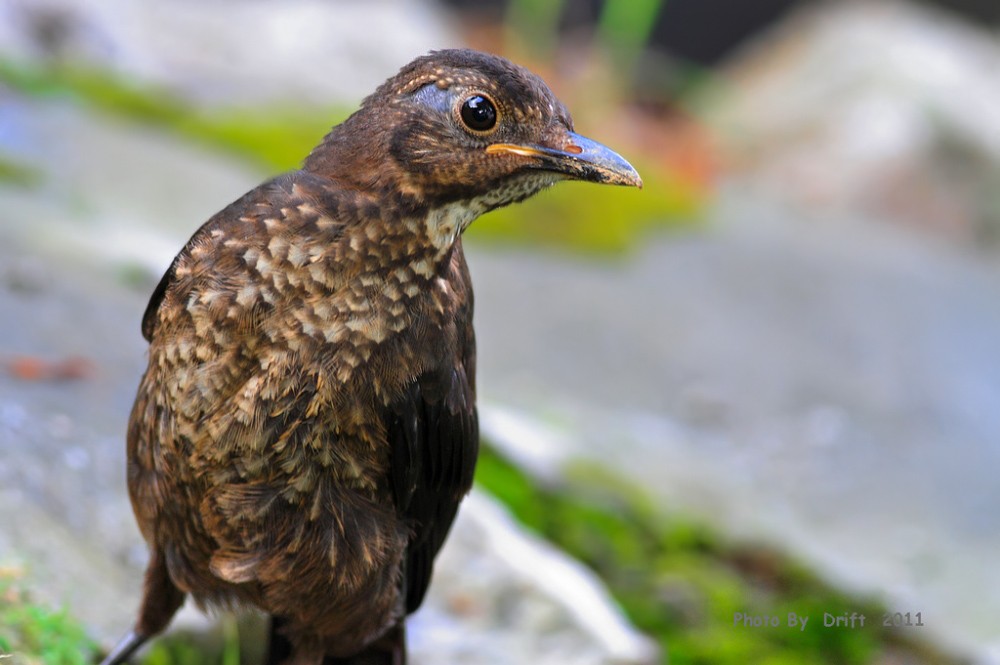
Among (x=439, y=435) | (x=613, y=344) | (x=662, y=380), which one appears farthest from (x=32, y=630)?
(x=613, y=344)

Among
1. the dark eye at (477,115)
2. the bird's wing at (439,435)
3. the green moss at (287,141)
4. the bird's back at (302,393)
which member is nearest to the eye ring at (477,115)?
the dark eye at (477,115)

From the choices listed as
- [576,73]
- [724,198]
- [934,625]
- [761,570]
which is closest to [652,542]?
[761,570]

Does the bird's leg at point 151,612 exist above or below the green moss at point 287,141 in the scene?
below

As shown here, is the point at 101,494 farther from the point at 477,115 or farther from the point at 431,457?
the point at 477,115

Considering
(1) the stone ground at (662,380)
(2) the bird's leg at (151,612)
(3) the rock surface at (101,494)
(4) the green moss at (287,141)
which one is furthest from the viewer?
(4) the green moss at (287,141)

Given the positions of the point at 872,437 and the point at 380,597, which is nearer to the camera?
the point at 380,597

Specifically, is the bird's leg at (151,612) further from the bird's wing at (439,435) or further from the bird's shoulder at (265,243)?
the bird's shoulder at (265,243)

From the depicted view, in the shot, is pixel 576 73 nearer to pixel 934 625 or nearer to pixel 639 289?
pixel 639 289
